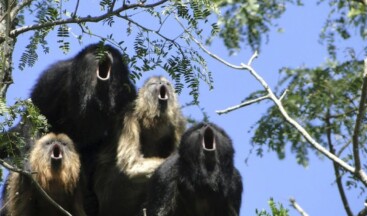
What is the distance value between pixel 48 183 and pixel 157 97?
Result: 1.63 meters

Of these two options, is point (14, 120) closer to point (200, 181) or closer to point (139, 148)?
point (200, 181)

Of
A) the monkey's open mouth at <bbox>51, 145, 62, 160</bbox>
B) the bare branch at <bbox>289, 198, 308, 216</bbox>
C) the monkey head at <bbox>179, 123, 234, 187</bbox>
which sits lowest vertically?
the bare branch at <bbox>289, 198, 308, 216</bbox>

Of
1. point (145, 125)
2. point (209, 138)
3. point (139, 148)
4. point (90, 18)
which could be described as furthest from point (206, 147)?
point (90, 18)

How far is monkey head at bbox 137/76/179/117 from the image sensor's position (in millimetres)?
9273

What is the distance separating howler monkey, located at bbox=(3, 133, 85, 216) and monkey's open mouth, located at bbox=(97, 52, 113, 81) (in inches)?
33.3

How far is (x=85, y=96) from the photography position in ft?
29.2

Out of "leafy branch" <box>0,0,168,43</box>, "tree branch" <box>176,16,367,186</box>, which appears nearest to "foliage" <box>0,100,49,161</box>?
"leafy branch" <box>0,0,168,43</box>

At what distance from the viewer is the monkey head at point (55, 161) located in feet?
26.8

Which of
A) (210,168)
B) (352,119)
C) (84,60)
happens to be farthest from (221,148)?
(352,119)

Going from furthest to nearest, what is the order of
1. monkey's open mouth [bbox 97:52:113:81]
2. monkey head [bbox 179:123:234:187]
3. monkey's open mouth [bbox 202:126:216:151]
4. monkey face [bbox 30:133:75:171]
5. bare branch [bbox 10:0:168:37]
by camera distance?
monkey's open mouth [bbox 97:52:113:81], monkey face [bbox 30:133:75:171], monkey's open mouth [bbox 202:126:216:151], monkey head [bbox 179:123:234:187], bare branch [bbox 10:0:168:37]

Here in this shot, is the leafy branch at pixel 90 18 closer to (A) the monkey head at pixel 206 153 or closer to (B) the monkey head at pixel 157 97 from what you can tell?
(A) the monkey head at pixel 206 153

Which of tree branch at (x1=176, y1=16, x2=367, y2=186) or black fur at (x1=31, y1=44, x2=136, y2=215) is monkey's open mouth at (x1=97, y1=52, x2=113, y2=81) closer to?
black fur at (x1=31, y1=44, x2=136, y2=215)

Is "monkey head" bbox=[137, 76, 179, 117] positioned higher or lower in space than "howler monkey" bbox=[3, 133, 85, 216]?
higher

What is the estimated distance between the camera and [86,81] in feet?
29.2
